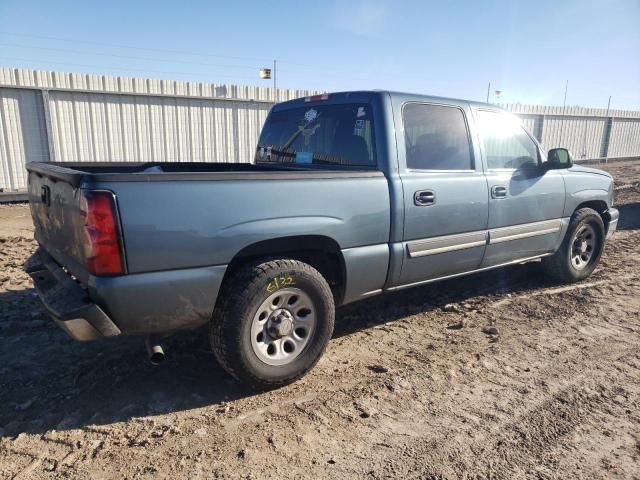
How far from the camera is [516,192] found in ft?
14.5

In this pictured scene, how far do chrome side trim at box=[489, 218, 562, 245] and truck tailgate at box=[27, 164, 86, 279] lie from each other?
10.7ft

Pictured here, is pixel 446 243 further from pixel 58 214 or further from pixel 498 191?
pixel 58 214

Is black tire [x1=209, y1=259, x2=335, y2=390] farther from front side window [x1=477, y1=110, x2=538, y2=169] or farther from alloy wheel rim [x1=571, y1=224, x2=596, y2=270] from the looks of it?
alloy wheel rim [x1=571, y1=224, x2=596, y2=270]

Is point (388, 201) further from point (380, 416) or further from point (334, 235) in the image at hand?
point (380, 416)

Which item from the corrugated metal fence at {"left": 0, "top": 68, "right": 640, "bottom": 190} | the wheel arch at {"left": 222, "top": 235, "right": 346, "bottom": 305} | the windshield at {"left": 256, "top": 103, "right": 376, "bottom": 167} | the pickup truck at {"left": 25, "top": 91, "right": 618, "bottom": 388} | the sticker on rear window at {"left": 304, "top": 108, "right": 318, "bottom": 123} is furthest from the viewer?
the corrugated metal fence at {"left": 0, "top": 68, "right": 640, "bottom": 190}

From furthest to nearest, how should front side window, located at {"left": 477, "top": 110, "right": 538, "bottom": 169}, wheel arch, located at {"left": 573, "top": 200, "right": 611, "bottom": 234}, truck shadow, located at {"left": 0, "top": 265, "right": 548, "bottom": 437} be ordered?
wheel arch, located at {"left": 573, "top": 200, "right": 611, "bottom": 234} → front side window, located at {"left": 477, "top": 110, "right": 538, "bottom": 169} → truck shadow, located at {"left": 0, "top": 265, "right": 548, "bottom": 437}

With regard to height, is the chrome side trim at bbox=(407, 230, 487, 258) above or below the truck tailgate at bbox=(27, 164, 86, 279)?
below

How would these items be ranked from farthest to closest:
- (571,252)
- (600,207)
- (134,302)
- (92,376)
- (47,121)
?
(47,121), (600,207), (571,252), (92,376), (134,302)

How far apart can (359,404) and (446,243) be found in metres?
1.58

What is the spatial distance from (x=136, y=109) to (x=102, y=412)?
956 centimetres

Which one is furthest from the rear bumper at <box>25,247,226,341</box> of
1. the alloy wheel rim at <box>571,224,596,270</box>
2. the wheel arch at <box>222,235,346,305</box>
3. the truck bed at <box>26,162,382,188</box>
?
the alloy wheel rim at <box>571,224,596,270</box>

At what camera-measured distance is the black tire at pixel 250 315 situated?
2859mm

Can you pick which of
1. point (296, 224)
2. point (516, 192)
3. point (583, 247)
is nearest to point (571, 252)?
point (583, 247)

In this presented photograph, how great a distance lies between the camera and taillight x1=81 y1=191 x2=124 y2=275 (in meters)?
2.40
